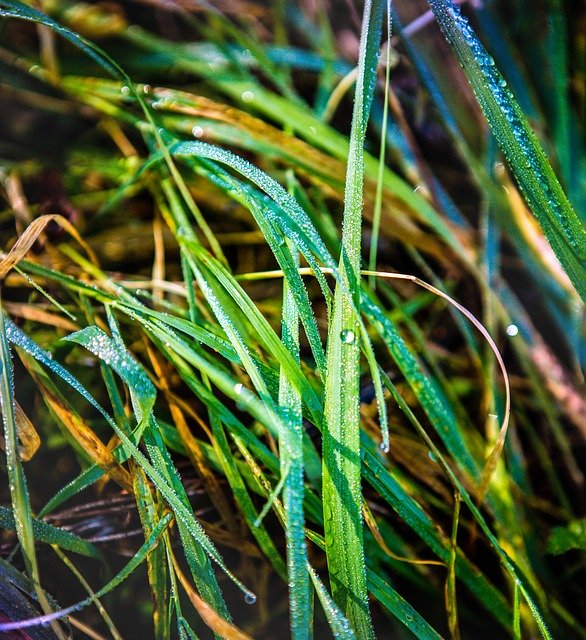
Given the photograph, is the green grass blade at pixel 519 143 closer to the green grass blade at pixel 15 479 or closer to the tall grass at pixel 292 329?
the tall grass at pixel 292 329

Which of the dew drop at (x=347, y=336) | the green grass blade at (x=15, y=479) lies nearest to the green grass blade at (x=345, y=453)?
the dew drop at (x=347, y=336)

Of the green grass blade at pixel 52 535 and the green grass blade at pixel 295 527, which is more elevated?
the green grass blade at pixel 295 527

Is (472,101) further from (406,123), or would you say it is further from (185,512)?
(185,512)

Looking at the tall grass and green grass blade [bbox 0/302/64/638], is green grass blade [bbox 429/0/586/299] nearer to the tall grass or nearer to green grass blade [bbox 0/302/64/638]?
the tall grass

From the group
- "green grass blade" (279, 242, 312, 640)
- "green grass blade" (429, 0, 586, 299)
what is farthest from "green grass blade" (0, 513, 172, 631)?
"green grass blade" (429, 0, 586, 299)

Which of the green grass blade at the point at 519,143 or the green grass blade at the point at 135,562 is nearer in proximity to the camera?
the green grass blade at the point at 135,562

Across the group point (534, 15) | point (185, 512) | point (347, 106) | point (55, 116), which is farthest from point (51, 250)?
point (534, 15)

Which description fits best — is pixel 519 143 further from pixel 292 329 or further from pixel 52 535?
pixel 52 535

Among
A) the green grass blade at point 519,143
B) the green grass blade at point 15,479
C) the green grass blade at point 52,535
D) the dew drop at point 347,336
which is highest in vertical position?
the green grass blade at point 519,143
